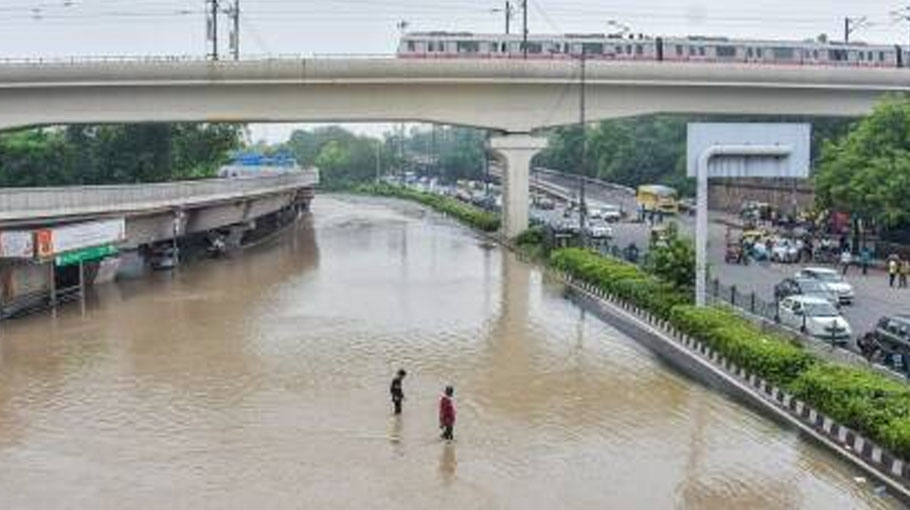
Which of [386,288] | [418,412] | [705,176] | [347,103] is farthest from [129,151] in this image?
[418,412]

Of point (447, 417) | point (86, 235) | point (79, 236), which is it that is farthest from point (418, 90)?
point (447, 417)

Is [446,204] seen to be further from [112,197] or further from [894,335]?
[894,335]

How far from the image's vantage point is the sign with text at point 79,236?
36625 millimetres

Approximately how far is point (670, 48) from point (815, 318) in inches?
1379

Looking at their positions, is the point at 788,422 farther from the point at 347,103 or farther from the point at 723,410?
the point at 347,103

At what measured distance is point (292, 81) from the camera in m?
51.4

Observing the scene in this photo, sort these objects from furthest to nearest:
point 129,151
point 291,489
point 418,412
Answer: point 129,151
point 418,412
point 291,489

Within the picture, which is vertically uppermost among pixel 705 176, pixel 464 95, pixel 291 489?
pixel 464 95

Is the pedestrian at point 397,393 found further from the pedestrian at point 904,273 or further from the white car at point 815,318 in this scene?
the pedestrian at point 904,273

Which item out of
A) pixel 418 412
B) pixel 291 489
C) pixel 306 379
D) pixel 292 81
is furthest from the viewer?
pixel 292 81

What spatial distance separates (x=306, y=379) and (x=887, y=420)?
13.3m

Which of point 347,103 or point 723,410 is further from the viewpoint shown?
point 347,103

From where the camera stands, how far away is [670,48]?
63156 millimetres

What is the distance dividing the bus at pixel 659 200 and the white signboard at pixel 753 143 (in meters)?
49.3
